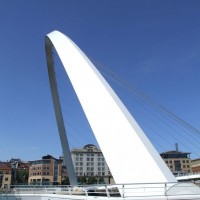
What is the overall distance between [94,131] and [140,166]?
3654mm

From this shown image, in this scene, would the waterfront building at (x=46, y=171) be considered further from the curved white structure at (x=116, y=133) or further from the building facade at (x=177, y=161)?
the curved white structure at (x=116, y=133)

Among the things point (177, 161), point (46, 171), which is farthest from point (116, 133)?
point (177, 161)

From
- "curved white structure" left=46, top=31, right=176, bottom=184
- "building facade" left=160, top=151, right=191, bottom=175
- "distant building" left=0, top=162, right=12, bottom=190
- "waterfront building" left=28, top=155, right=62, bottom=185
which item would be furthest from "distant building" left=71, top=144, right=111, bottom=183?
"curved white structure" left=46, top=31, right=176, bottom=184

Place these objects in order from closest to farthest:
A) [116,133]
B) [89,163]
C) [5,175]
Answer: [116,133], [5,175], [89,163]

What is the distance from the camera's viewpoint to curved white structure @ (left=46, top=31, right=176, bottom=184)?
511 inches

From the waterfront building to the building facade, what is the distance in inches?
2043

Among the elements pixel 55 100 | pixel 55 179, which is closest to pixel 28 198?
pixel 55 100

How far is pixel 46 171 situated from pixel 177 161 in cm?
6312

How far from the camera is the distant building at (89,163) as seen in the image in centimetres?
12950

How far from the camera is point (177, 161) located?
13588 centimetres

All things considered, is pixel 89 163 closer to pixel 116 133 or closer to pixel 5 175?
pixel 5 175

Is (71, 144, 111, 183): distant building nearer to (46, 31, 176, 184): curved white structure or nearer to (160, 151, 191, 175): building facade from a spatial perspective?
(160, 151, 191, 175): building facade

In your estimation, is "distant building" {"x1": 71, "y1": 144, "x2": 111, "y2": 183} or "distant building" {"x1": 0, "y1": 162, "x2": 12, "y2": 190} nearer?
"distant building" {"x1": 0, "y1": 162, "x2": 12, "y2": 190}

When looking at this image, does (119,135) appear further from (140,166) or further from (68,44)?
(68,44)
